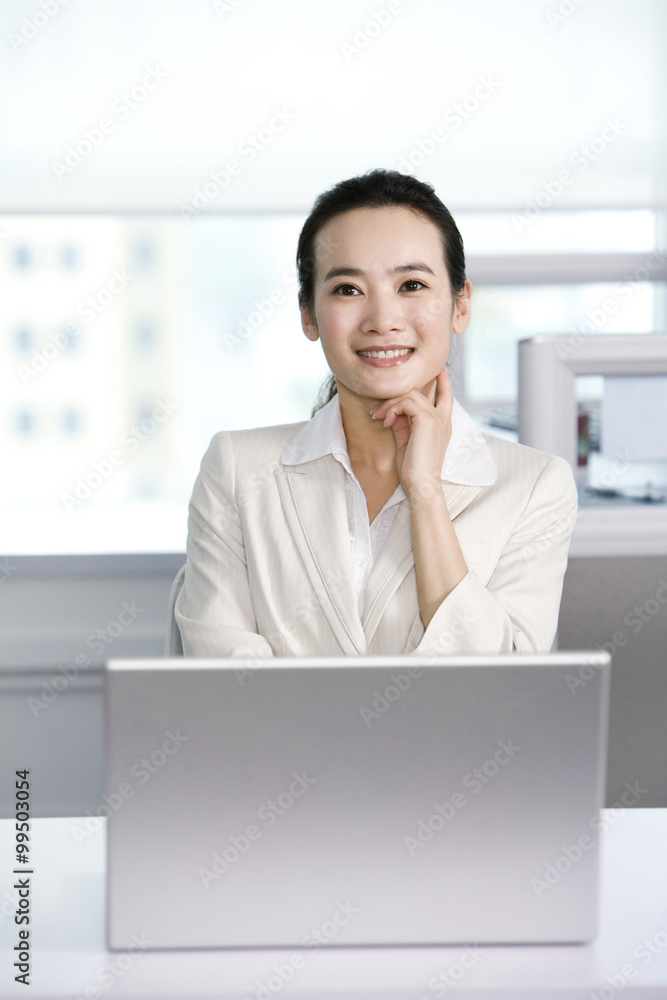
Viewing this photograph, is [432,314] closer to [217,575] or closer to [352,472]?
[352,472]

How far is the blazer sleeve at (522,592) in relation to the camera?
4.10 feet

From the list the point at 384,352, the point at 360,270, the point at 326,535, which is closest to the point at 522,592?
the point at 326,535

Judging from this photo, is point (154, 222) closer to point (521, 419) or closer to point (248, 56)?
point (248, 56)

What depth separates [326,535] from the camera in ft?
4.65

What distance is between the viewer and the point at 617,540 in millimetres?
1764

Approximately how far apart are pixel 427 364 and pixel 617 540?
57 centimetres

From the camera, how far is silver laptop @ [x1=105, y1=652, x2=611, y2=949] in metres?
0.74

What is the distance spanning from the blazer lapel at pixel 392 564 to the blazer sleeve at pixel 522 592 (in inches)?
3.4

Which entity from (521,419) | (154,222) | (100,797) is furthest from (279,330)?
(521,419)

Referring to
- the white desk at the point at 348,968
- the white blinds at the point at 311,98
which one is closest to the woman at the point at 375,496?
the white desk at the point at 348,968

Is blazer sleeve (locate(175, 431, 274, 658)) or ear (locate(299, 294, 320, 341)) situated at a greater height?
ear (locate(299, 294, 320, 341))

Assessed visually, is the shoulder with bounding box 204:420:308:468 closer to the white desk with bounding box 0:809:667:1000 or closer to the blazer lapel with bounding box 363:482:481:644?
the blazer lapel with bounding box 363:482:481:644

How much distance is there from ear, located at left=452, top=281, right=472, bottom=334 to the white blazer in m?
0.22

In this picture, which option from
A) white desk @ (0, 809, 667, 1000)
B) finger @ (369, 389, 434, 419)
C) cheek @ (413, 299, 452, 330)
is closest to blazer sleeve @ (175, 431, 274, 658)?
finger @ (369, 389, 434, 419)
